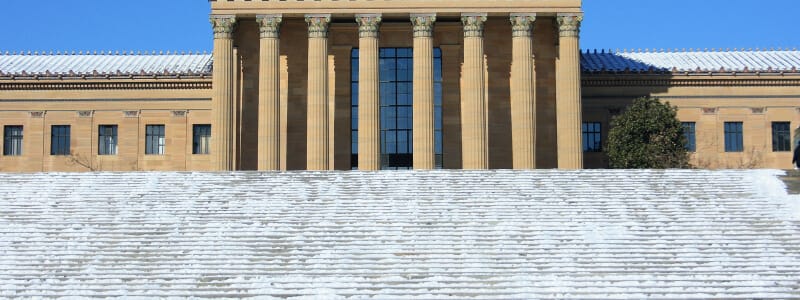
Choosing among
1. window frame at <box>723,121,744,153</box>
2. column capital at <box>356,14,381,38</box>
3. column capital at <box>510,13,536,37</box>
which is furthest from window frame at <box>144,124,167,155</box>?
window frame at <box>723,121,744,153</box>

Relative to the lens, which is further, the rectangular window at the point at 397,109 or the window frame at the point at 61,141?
the window frame at the point at 61,141

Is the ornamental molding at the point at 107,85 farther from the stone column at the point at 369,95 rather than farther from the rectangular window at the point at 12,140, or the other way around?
the stone column at the point at 369,95

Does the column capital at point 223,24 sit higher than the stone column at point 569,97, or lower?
higher

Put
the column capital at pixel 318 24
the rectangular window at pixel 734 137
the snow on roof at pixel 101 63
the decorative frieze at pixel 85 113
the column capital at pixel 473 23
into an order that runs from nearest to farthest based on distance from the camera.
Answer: the column capital at pixel 473 23 < the column capital at pixel 318 24 < the rectangular window at pixel 734 137 < the decorative frieze at pixel 85 113 < the snow on roof at pixel 101 63

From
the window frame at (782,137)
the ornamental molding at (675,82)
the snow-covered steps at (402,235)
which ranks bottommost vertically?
the snow-covered steps at (402,235)

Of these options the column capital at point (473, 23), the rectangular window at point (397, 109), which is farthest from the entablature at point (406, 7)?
the rectangular window at point (397, 109)

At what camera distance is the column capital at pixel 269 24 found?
49.1m

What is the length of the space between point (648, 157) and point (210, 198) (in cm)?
2063

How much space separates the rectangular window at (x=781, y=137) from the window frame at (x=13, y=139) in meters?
38.3

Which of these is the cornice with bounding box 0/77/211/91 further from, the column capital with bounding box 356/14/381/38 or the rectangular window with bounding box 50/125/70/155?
the column capital with bounding box 356/14/381/38

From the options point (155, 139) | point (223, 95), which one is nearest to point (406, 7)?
point (223, 95)

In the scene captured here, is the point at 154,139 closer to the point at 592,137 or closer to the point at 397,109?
the point at 397,109

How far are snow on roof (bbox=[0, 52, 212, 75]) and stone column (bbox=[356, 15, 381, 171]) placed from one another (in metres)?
11.6

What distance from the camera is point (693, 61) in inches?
2391
